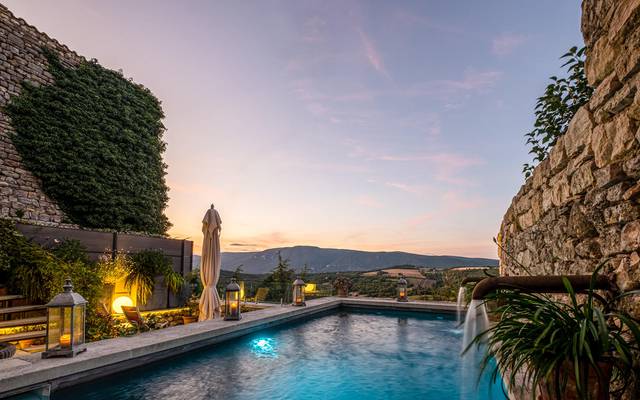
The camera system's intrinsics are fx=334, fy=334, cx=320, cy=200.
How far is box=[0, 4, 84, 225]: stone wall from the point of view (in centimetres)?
919

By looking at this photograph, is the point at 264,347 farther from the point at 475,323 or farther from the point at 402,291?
the point at 402,291

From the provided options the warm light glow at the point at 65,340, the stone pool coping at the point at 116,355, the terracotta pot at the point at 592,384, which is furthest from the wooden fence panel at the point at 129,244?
the terracotta pot at the point at 592,384

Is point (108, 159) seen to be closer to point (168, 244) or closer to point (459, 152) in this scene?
point (168, 244)

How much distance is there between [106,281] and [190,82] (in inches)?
252

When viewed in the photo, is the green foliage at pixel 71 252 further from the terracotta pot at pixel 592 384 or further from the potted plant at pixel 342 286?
the potted plant at pixel 342 286

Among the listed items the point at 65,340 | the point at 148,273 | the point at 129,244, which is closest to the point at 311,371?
the point at 65,340

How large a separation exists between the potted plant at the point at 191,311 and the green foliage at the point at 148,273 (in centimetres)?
59

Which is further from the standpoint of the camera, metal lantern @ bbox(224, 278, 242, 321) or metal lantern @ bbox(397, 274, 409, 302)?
metal lantern @ bbox(397, 274, 409, 302)

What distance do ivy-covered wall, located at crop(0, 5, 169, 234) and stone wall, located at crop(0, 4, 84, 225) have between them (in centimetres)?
2

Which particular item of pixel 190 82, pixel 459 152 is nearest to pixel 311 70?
pixel 190 82

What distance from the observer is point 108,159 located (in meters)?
11.4

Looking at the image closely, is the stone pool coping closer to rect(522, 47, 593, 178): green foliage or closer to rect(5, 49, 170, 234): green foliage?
rect(522, 47, 593, 178): green foliage

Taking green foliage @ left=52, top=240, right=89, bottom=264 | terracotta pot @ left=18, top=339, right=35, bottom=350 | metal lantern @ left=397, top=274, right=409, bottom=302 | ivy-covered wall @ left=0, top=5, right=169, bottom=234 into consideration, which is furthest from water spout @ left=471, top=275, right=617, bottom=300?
ivy-covered wall @ left=0, top=5, right=169, bottom=234

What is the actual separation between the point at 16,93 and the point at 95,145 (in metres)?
2.34
